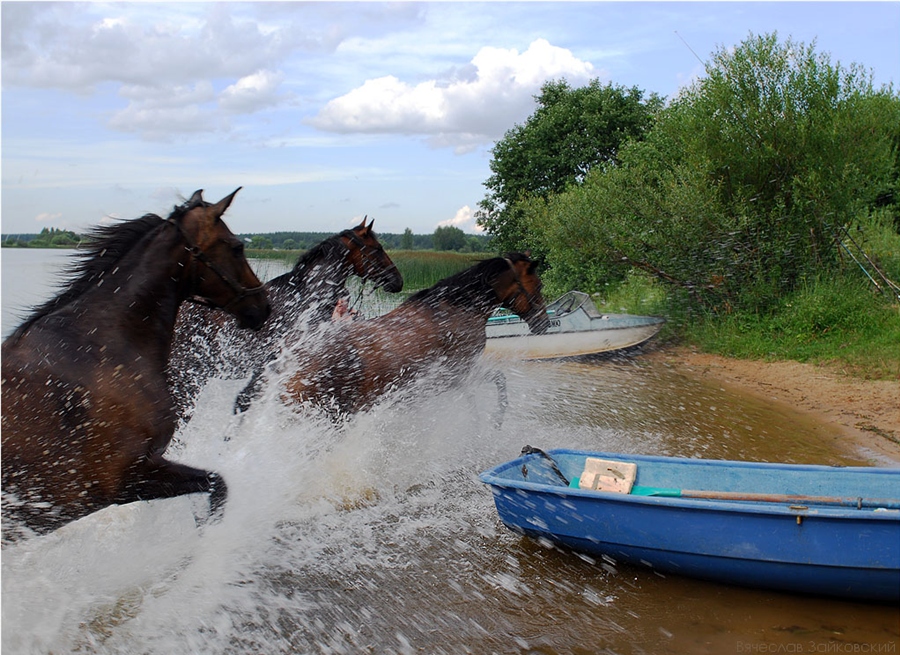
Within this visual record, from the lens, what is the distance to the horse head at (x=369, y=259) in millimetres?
6902

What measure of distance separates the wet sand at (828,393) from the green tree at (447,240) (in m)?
4.40

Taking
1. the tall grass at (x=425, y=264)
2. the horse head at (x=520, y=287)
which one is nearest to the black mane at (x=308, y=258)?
the horse head at (x=520, y=287)

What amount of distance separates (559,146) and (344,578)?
2404 centimetres

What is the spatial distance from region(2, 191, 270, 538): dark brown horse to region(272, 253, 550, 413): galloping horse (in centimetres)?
181

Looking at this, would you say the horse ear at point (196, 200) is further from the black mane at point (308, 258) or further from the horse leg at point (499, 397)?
the horse leg at point (499, 397)

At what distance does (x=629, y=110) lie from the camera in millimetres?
27391

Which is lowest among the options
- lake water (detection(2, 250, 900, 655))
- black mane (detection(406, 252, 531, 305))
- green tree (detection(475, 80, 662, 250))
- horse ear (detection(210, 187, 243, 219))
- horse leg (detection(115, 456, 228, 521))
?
lake water (detection(2, 250, 900, 655))

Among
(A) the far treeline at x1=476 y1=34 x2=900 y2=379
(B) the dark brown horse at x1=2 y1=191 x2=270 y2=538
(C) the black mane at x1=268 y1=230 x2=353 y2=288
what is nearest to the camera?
(B) the dark brown horse at x1=2 y1=191 x2=270 y2=538

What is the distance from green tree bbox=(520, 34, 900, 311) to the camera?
12930 mm

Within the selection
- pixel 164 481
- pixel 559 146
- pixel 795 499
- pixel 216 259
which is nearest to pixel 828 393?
pixel 795 499

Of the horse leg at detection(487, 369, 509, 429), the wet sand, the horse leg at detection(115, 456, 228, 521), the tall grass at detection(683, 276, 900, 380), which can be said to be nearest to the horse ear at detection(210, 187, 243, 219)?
the horse leg at detection(115, 456, 228, 521)

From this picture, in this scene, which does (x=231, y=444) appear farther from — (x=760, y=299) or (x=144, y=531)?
(x=760, y=299)

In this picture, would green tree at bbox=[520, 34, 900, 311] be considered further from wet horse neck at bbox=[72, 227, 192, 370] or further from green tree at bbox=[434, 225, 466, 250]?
wet horse neck at bbox=[72, 227, 192, 370]

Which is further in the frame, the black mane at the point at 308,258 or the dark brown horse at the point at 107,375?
the black mane at the point at 308,258
